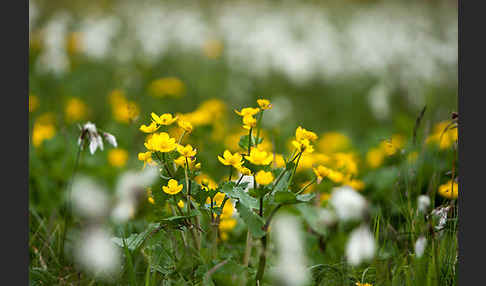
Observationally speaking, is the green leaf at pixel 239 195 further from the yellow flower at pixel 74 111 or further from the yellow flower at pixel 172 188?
A: the yellow flower at pixel 74 111

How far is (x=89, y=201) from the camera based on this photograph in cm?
216

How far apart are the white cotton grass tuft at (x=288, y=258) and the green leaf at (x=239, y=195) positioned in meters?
0.25

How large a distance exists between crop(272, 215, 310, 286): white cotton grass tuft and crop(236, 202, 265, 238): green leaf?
21 cm

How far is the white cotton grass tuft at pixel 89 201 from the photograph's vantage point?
2.10 meters

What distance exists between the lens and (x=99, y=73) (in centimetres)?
525

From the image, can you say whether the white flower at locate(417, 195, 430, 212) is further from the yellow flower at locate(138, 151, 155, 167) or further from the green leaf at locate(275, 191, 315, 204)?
the yellow flower at locate(138, 151, 155, 167)

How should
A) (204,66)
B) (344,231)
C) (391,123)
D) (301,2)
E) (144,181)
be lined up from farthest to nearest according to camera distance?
(301,2)
(204,66)
(391,123)
(344,231)
(144,181)

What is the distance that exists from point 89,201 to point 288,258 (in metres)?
1.02

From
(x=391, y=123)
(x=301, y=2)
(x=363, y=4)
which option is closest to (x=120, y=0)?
(x=301, y=2)

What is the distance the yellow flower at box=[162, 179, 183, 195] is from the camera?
1.38 m

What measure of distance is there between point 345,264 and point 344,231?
54 centimetres

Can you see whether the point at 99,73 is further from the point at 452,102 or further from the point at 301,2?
the point at 301,2

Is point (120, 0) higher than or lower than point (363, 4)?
lower

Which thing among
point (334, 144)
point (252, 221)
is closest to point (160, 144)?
point (252, 221)
